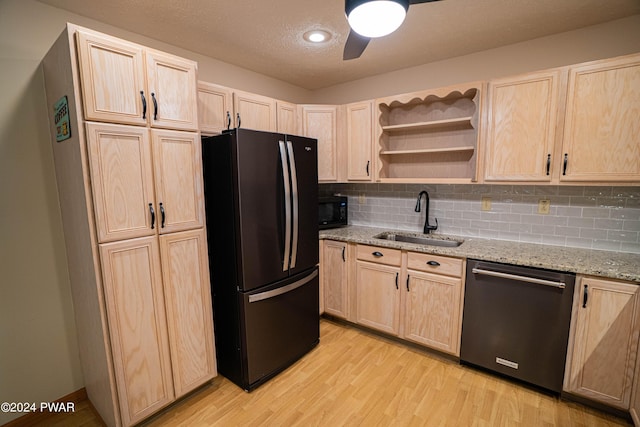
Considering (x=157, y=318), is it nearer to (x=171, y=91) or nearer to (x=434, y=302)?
(x=171, y=91)

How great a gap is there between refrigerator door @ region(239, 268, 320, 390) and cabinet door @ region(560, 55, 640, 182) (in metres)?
2.11


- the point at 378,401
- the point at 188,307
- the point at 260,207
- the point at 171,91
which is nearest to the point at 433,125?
the point at 260,207

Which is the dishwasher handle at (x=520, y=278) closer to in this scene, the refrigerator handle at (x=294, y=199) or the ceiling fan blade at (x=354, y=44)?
the refrigerator handle at (x=294, y=199)

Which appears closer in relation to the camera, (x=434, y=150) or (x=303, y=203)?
(x=303, y=203)

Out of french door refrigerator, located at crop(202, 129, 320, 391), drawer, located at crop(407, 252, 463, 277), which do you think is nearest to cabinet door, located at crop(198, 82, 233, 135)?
french door refrigerator, located at crop(202, 129, 320, 391)

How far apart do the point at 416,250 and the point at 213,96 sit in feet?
6.61

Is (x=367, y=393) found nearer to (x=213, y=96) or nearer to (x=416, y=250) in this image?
(x=416, y=250)

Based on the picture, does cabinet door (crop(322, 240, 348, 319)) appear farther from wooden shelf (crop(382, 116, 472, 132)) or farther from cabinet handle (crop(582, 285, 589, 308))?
cabinet handle (crop(582, 285, 589, 308))

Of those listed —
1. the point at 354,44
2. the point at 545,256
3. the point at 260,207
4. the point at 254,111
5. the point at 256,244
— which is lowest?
the point at 545,256

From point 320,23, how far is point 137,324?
2.26 meters

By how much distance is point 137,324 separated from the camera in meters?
1.66

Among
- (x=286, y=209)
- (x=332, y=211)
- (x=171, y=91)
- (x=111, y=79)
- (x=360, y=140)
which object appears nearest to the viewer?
(x=111, y=79)

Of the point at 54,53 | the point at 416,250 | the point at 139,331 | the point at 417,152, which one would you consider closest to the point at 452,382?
the point at 416,250

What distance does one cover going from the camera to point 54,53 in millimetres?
1546
